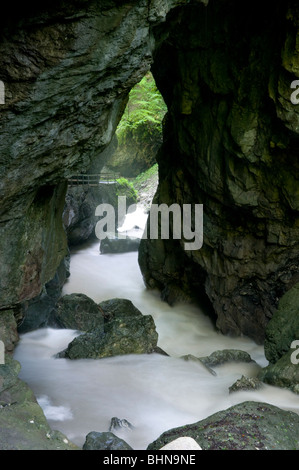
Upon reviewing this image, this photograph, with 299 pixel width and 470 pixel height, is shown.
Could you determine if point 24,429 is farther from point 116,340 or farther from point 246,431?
point 116,340

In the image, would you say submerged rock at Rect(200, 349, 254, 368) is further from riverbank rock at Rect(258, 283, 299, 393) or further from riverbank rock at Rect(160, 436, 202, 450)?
riverbank rock at Rect(160, 436, 202, 450)

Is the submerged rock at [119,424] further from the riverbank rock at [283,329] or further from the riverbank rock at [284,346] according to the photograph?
Result: the riverbank rock at [283,329]

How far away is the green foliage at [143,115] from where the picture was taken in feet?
93.3

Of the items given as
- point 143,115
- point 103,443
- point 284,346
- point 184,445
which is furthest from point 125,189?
point 184,445

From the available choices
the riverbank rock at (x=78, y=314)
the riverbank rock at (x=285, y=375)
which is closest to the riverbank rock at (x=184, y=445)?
the riverbank rock at (x=285, y=375)

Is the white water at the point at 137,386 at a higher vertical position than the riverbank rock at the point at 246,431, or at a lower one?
lower

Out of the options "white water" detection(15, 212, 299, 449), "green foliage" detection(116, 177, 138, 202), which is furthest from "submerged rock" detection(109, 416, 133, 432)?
"green foliage" detection(116, 177, 138, 202)

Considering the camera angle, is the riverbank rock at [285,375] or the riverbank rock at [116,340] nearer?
the riverbank rock at [285,375]

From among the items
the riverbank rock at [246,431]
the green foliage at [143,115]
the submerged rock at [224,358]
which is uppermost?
the green foliage at [143,115]

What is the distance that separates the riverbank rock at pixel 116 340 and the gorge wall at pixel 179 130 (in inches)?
59.0

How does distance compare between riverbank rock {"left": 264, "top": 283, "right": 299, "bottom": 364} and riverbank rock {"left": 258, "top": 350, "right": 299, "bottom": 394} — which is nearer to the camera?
riverbank rock {"left": 258, "top": 350, "right": 299, "bottom": 394}

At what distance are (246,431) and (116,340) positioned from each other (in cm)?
464

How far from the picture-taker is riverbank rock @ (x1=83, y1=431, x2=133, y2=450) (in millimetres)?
4405

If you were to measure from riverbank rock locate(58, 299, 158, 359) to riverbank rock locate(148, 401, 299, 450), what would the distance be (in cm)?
390
